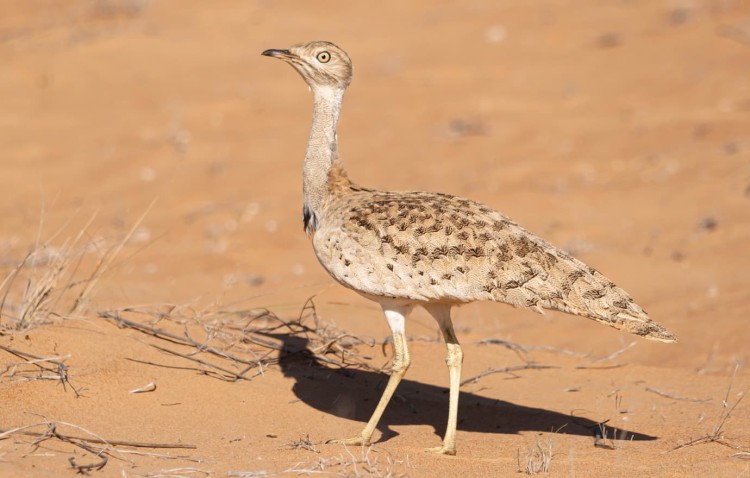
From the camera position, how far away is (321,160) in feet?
18.7

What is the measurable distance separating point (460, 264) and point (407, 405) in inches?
53.4

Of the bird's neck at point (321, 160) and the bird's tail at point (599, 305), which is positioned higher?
the bird's neck at point (321, 160)

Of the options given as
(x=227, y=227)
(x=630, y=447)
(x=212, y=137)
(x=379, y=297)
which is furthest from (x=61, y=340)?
(x=212, y=137)

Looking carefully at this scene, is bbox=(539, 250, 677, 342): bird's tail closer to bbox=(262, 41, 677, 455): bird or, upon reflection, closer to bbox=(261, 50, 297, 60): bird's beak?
bbox=(262, 41, 677, 455): bird

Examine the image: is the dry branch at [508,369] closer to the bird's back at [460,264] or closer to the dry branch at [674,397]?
the dry branch at [674,397]

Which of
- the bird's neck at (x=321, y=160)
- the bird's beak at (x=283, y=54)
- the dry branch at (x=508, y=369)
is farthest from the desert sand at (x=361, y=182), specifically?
the bird's beak at (x=283, y=54)

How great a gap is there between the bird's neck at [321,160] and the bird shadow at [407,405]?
93 centimetres

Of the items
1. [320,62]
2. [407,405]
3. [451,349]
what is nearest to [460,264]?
[451,349]

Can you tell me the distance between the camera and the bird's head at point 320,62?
5758mm

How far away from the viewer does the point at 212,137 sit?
13906mm

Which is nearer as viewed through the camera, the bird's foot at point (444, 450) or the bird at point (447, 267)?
the bird at point (447, 267)

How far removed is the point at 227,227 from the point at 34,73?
6.63 m

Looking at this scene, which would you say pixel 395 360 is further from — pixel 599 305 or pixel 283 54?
pixel 283 54

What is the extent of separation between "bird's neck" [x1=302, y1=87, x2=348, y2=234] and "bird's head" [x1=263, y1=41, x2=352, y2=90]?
0.05m
